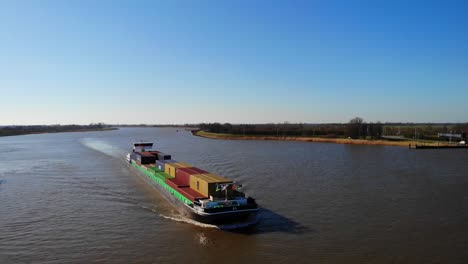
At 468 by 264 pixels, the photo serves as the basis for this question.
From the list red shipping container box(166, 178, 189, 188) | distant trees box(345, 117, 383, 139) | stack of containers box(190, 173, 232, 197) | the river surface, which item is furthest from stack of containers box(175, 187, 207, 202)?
distant trees box(345, 117, 383, 139)

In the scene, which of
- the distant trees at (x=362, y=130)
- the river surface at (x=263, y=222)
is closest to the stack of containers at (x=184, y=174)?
the river surface at (x=263, y=222)

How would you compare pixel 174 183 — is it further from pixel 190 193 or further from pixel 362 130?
pixel 362 130

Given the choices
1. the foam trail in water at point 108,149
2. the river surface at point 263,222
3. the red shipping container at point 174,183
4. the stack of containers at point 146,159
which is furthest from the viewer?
the foam trail in water at point 108,149

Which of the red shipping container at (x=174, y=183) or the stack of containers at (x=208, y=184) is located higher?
the stack of containers at (x=208, y=184)

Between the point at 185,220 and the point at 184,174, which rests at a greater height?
the point at 184,174

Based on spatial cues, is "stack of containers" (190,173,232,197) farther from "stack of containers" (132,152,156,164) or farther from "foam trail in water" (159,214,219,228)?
"stack of containers" (132,152,156,164)

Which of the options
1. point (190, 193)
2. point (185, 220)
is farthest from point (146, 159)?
point (185, 220)

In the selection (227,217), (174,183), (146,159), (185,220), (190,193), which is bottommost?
(185,220)

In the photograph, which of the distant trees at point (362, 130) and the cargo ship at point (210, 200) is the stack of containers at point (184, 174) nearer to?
the cargo ship at point (210, 200)

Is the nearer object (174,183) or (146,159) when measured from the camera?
(174,183)

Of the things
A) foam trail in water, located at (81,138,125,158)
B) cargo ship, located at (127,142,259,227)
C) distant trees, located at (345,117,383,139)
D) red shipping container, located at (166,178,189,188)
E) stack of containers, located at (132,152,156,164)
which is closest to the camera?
cargo ship, located at (127,142,259,227)

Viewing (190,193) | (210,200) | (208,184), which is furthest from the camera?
(190,193)
